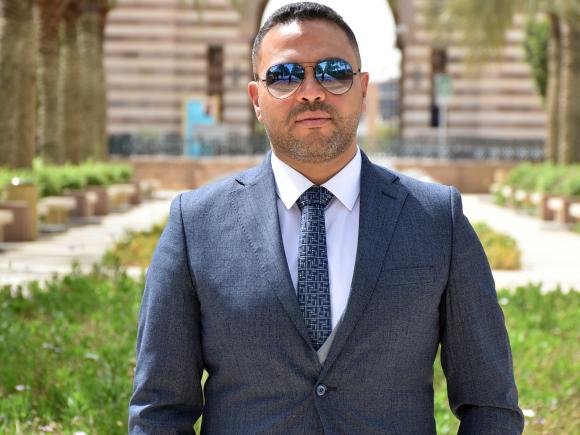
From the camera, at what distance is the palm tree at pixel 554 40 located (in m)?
23.2

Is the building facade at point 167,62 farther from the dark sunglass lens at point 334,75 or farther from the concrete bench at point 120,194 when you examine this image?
the dark sunglass lens at point 334,75

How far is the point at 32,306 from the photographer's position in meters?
9.68

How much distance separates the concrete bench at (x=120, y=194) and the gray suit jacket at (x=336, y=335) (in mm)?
24562

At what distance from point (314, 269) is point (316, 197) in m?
0.20

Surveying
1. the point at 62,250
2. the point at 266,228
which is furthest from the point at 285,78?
the point at 62,250

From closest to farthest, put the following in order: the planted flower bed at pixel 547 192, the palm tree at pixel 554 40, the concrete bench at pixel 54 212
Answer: the concrete bench at pixel 54 212 < the planted flower bed at pixel 547 192 < the palm tree at pixel 554 40

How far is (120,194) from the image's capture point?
93.9 feet

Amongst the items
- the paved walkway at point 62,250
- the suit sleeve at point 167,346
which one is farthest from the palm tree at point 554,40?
the suit sleeve at point 167,346

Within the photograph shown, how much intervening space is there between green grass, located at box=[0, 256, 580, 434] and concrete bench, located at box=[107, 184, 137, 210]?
1720cm

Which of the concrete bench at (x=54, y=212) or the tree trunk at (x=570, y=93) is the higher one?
the tree trunk at (x=570, y=93)

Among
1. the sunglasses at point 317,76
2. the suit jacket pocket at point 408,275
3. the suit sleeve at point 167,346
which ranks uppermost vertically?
the sunglasses at point 317,76

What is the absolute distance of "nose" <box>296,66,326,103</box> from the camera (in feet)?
9.04

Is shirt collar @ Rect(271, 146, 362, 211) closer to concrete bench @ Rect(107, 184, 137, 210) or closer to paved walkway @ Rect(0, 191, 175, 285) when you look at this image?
paved walkway @ Rect(0, 191, 175, 285)

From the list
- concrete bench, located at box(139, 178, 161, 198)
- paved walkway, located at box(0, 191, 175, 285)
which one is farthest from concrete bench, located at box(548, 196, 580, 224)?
concrete bench, located at box(139, 178, 161, 198)
